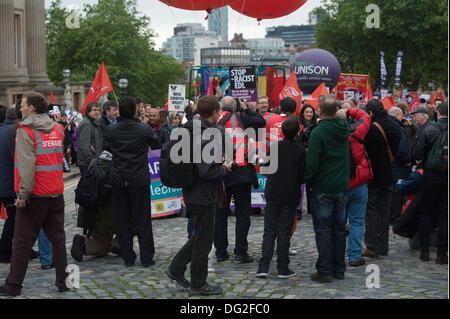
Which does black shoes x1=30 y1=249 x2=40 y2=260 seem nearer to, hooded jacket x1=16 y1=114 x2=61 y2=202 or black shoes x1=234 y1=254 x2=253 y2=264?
hooded jacket x1=16 y1=114 x2=61 y2=202

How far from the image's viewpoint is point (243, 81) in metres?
14.1

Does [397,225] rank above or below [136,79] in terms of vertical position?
below

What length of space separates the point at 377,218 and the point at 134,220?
307 centimetres

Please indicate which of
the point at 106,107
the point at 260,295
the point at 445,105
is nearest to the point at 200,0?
the point at 106,107

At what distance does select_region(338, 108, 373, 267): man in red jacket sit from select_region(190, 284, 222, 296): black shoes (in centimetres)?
200

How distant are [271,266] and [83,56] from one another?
56588 millimetres

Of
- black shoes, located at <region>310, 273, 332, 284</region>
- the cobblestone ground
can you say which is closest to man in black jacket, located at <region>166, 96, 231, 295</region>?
the cobblestone ground

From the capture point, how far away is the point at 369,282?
714 cm

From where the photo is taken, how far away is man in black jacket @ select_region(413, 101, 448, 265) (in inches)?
313

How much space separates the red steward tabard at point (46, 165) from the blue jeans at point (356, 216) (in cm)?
340

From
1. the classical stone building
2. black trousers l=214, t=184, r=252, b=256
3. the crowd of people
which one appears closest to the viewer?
the crowd of people

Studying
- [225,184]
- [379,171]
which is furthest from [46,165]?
[379,171]
